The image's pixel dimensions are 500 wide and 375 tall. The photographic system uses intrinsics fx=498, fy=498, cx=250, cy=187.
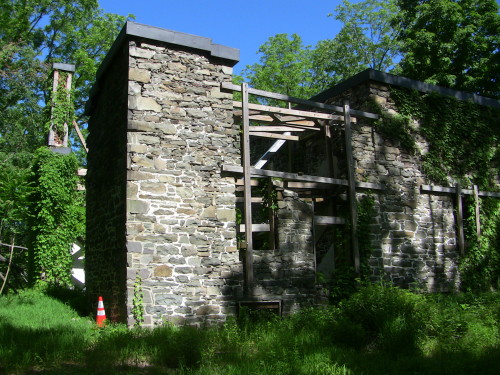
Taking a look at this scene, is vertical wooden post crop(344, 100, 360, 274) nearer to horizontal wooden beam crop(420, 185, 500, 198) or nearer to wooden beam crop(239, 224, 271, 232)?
wooden beam crop(239, 224, 271, 232)

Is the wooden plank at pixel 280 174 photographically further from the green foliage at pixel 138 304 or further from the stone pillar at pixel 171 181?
the green foliage at pixel 138 304

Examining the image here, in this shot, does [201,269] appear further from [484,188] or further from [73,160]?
[484,188]

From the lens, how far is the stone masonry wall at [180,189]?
877 cm

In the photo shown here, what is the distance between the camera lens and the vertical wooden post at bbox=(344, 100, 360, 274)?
35.2 feet

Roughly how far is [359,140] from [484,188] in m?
4.16

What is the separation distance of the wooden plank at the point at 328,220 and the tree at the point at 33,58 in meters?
11.0

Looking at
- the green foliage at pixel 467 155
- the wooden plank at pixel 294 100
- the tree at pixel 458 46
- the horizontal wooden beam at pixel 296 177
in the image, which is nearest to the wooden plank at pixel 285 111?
the wooden plank at pixel 294 100

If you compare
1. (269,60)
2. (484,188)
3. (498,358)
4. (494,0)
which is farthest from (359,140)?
(269,60)

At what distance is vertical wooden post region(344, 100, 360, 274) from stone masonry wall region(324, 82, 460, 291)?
0.95 ft

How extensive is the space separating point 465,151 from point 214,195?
24.0 feet

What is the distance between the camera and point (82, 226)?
14141 mm

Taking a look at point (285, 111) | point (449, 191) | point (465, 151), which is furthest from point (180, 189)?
point (465, 151)

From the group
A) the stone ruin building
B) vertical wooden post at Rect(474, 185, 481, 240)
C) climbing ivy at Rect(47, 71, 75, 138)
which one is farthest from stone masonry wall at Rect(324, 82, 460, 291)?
climbing ivy at Rect(47, 71, 75, 138)

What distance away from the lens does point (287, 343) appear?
730 centimetres
